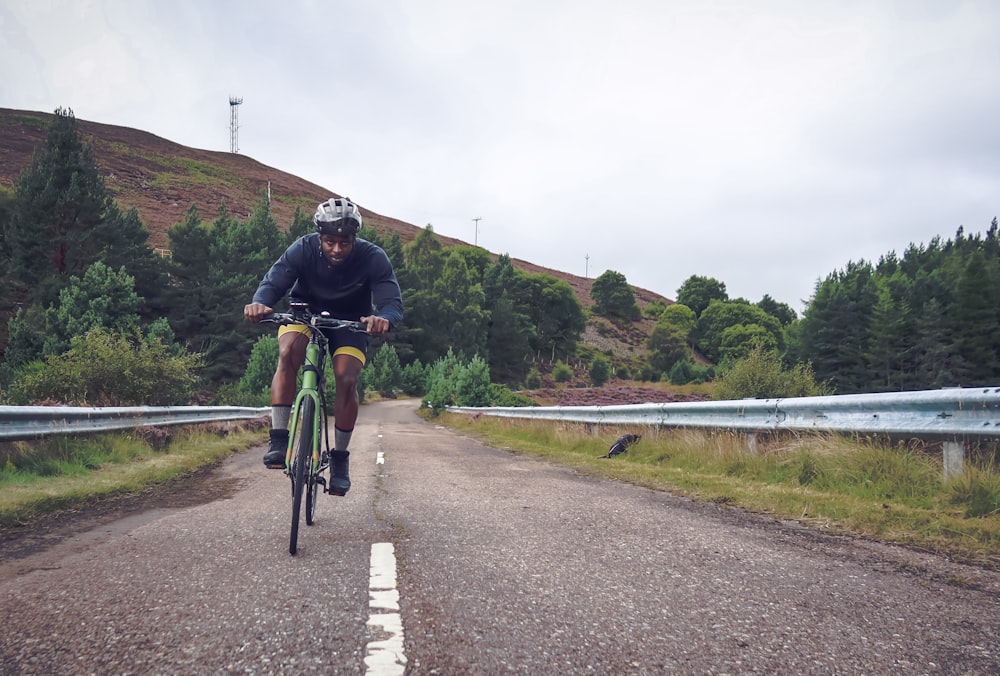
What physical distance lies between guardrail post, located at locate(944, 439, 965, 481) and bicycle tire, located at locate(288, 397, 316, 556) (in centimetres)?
493

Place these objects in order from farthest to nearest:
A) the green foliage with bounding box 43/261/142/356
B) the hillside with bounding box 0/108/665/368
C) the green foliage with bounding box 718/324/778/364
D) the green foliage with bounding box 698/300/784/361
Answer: the green foliage with bounding box 698/300/784/361 < the green foliage with bounding box 718/324/778/364 < the hillside with bounding box 0/108/665/368 < the green foliage with bounding box 43/261/142/356

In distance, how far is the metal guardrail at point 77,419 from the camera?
6.38 meters

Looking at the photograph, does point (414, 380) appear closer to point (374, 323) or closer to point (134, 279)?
point (134, 279)

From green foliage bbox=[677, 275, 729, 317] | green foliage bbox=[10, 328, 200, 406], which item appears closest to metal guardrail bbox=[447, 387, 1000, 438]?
green foliage bbox=[10, 328, 200, 406]

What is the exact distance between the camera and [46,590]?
2824 mm

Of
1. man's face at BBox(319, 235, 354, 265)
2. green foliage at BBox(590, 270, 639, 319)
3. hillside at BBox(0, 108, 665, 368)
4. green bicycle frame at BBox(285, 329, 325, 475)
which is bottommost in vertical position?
green bicycle frame at BBox(285, 329, 325, 475)

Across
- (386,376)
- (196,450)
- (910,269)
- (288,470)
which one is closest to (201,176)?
(386,376)

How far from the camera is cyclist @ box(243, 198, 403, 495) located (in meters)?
4.30

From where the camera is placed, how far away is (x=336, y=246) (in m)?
4.47

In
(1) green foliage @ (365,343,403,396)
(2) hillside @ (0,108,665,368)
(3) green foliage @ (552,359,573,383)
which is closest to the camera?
(1) green foliage @ (365,343,403,396)

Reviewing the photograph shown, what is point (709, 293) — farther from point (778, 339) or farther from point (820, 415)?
point (820, 415)

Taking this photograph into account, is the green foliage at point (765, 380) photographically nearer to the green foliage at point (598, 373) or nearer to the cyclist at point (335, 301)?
the cyclist at point (335, 301)

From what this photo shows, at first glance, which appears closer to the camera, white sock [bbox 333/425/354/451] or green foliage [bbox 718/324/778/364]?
white sock [bbox 333/425/354/451]

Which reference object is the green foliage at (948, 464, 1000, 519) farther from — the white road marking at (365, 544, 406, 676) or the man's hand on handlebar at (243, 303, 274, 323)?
the man's hand on handlebar at (243, 303, 274, 323)
